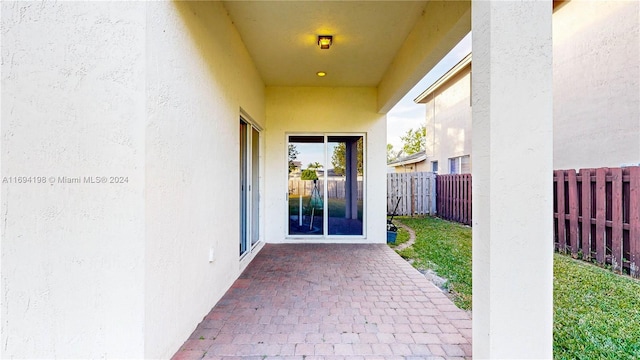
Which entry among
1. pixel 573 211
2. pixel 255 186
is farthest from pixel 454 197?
pixel 255 186

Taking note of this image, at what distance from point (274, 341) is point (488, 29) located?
2783mm

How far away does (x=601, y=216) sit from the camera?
163 inches

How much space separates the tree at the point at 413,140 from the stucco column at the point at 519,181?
19.6 meters

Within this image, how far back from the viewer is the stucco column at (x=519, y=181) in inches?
68.8

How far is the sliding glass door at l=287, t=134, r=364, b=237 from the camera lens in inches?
244

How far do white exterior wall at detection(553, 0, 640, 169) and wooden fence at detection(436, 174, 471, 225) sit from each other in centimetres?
226

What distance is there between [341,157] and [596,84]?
522cm

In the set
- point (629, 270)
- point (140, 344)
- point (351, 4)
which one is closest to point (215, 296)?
point (140, 344)

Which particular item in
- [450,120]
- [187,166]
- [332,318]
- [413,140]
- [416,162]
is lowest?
[332,318]

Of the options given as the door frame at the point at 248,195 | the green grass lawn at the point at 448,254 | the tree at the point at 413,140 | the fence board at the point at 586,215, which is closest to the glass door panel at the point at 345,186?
the green grass lawn at the point at 448,254

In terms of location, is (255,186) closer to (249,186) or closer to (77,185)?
(249,186)

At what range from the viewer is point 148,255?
184 centimetres

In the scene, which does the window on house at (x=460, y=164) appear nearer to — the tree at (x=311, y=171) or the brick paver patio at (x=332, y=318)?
the tree at (x=311, y=171)

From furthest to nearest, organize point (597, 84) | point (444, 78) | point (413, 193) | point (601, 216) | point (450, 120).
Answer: point (450, 120)
point (444, 78)
point (413, 193)
point (597, 84)
point (601, 216)
